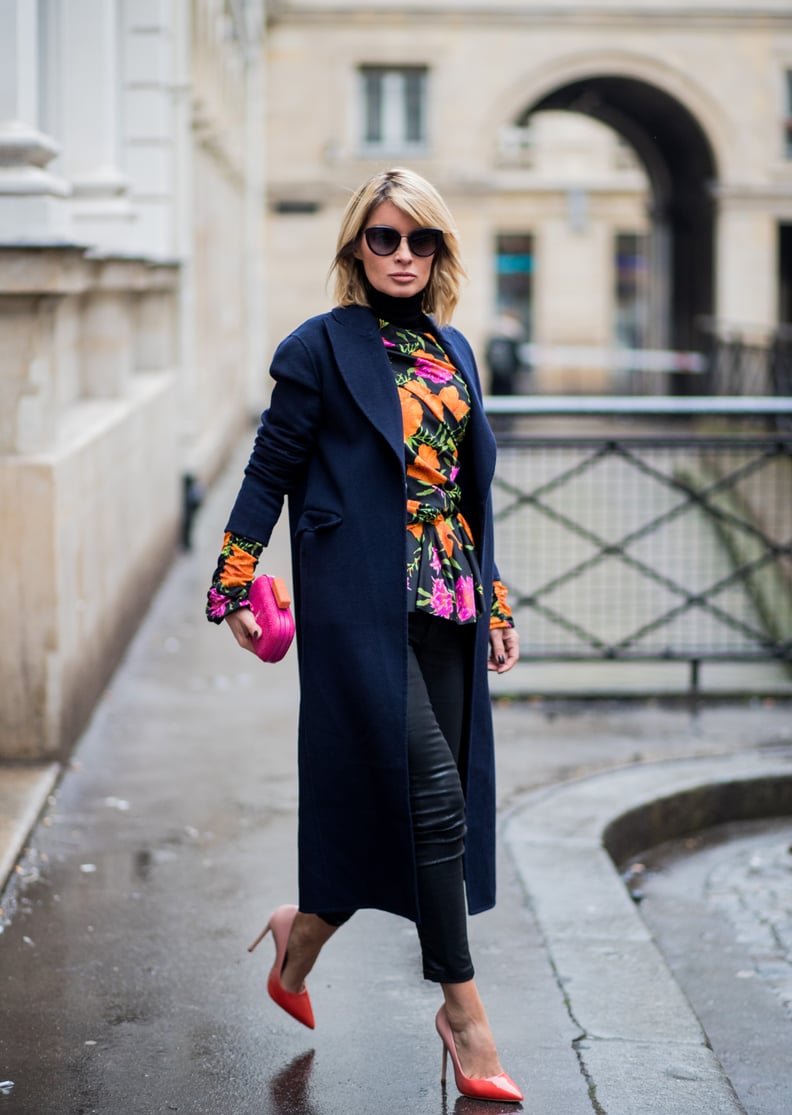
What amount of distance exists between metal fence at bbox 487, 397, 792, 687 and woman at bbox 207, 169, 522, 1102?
4.10m

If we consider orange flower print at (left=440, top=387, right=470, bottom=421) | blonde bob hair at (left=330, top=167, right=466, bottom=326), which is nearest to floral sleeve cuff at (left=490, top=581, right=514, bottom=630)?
orange flower print at (left=440, top=387, right=470, bottom=421)

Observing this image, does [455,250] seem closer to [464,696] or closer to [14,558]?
[464,696]

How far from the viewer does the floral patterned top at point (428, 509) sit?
3.59 meters

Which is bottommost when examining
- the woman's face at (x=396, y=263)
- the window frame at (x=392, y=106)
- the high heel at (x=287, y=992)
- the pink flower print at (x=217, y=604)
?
the high heel at (x=287, y=992)

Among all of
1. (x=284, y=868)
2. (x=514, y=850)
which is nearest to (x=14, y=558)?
(x=284, y=868)

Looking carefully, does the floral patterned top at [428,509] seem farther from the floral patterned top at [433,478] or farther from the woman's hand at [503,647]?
the woman's hand at [503,647]

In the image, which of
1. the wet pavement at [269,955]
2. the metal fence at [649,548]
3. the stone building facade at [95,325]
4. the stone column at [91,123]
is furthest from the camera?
the stone column at [91,123]

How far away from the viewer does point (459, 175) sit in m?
30.8

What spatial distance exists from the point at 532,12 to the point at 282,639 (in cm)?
2872

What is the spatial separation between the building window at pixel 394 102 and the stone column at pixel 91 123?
22.2m

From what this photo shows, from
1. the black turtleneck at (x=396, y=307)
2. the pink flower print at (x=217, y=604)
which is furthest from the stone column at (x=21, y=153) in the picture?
the pink flower print at (x=217, y=604)

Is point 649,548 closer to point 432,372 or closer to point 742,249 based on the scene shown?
point 432,372

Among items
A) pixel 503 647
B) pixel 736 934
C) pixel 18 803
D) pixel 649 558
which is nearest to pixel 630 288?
pixel 649 558

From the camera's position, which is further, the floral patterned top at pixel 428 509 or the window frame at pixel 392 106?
the window frame at pixel 392 106
